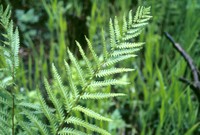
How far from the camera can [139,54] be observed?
233 centimetres

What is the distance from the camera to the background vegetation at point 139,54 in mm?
1799

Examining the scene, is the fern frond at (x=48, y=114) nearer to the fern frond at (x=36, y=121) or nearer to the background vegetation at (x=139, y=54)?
the fern frond at (x=36, y=121)

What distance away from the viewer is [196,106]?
1939mm

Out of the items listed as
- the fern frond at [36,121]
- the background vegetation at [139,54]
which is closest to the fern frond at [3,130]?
the fern frond at [36,121]

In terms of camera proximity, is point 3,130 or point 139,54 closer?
point 3,130

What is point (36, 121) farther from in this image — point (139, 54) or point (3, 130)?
point (139, 54)

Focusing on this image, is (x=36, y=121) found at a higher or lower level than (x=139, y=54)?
higher

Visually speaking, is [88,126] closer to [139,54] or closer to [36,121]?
[36,121]

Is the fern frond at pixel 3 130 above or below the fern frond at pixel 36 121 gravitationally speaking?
below

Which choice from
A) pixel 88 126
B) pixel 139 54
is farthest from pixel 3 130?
pixel 139 54

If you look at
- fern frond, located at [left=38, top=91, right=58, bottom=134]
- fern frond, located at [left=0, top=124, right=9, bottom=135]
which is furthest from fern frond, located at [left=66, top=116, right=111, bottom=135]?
fern frond, located at [left=0, top=124, right=9, bottom=135]

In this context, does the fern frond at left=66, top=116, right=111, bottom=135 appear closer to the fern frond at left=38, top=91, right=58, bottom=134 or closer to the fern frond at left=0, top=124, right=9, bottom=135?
the fern frond at left=38, top=91, right=58, bottom=134

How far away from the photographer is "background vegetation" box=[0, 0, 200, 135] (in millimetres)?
1799

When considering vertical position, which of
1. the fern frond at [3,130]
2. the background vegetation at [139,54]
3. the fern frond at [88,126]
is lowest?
the background vegetation at [139,54]
